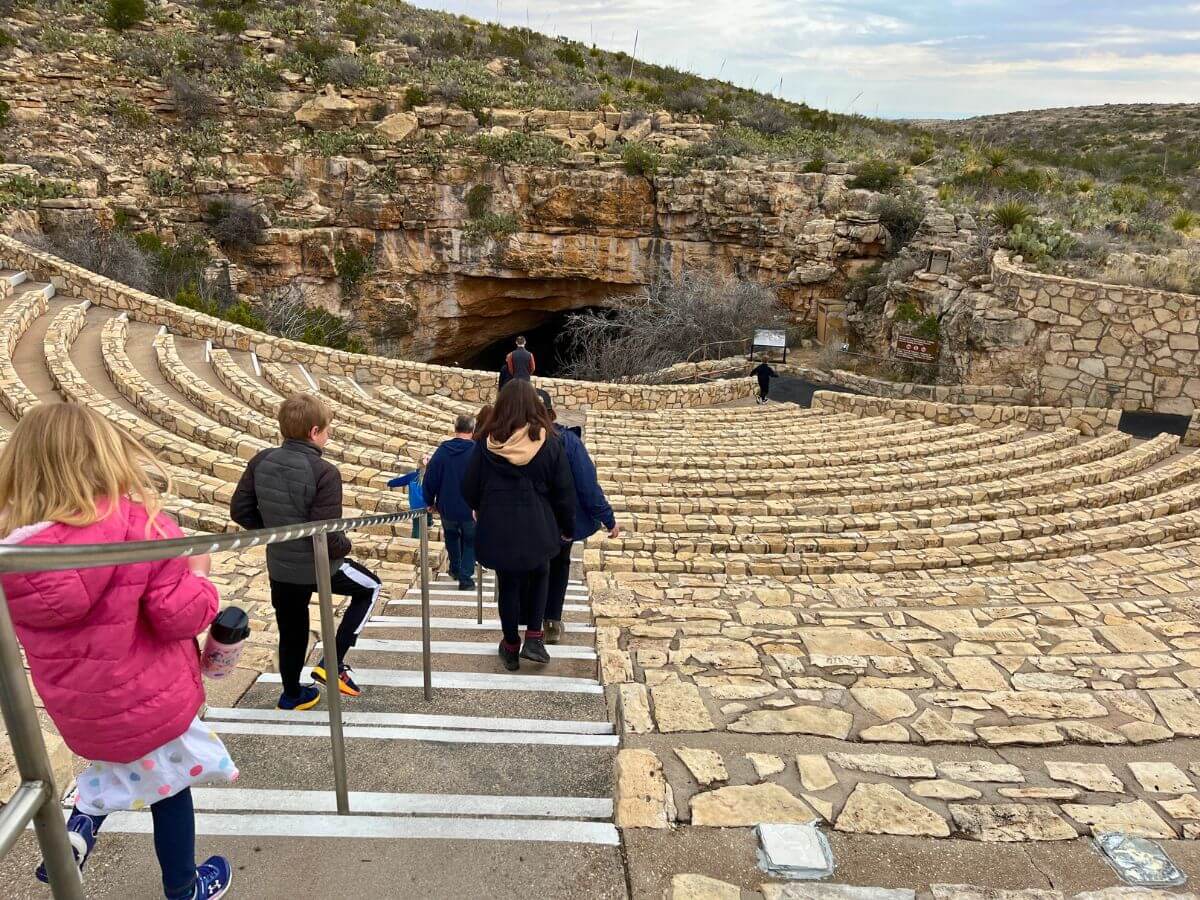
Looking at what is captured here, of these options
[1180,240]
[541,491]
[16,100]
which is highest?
[16,100]

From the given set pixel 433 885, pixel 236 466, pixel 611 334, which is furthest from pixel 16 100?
pixel 433 885

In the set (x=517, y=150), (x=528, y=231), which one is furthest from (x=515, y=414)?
(x=517, y=150)

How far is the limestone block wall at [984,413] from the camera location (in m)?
13.2

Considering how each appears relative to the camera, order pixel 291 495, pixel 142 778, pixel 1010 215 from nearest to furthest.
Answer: pixel 142 778 → pixel 291 495 → pixel 1010 215

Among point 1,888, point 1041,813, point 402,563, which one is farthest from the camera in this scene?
point 402,563

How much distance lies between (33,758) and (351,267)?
2242 cm

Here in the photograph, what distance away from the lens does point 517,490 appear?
347 cm

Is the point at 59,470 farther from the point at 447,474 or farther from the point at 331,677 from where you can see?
the point at 447,474

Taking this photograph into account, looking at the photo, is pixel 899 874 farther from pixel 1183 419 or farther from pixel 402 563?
pixel 1183 419

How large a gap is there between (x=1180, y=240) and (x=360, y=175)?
2088cm

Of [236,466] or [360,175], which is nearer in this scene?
[236,466]

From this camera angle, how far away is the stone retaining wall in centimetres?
1301

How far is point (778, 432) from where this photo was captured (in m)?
12.6

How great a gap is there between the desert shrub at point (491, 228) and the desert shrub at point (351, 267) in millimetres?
3183
